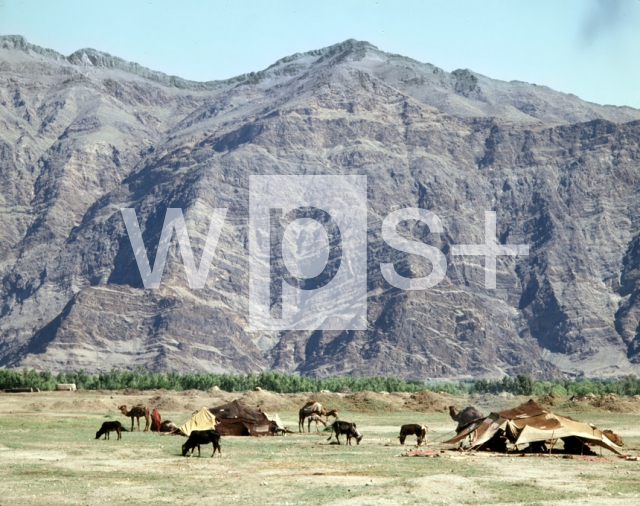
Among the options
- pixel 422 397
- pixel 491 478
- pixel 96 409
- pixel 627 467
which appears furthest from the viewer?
pixel 422 397

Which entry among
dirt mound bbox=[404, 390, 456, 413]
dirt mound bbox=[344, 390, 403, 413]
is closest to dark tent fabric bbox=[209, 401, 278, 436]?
dirt mound bbox=[344, 390, 403, 413]

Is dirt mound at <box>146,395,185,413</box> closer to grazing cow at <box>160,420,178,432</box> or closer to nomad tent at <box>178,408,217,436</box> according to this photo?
grazing cow at <box>160,420,178,432</box>

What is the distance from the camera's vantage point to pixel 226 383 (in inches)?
5969

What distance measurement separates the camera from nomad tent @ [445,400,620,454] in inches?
1603

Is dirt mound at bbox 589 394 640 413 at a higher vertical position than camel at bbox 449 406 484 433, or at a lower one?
higher

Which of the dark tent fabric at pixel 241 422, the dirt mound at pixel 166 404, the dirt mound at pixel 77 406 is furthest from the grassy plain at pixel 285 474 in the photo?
the dirt mound at pixel 166 404

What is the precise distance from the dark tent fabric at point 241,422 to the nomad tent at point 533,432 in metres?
14.3

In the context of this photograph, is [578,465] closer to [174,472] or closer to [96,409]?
[174,472]

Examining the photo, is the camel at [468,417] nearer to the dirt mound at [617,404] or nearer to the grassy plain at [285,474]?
the grassy plain at [285,474]

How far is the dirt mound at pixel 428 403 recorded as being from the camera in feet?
302

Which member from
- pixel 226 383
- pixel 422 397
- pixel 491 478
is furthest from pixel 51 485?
pixel 226 383

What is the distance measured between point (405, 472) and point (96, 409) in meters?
50.9

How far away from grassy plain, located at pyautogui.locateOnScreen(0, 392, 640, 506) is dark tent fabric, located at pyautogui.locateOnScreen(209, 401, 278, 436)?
2.03m

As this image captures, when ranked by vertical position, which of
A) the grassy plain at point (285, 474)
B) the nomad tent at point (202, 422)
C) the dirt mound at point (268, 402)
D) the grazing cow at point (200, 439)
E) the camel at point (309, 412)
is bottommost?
the grassy plain at point (285, 474)
